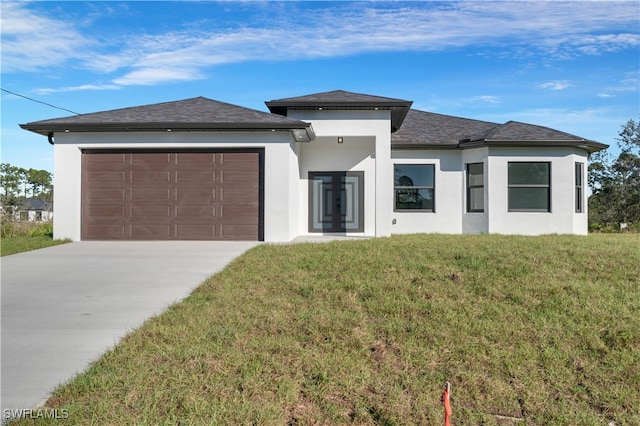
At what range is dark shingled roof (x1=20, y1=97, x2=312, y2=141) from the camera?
12438mm

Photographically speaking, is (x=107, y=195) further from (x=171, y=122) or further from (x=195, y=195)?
(x=171, y=122)

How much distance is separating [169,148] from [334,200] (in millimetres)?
6110

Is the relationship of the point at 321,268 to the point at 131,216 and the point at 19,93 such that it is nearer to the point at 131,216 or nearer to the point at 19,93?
the point at 131,216

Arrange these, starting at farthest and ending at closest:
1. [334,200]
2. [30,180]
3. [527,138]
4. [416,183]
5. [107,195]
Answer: [30,180]
[416,183]
[334,200]
[527,138]
[107,195]

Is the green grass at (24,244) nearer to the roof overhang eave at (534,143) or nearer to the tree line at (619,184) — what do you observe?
the roof overhang eave at (534,143)

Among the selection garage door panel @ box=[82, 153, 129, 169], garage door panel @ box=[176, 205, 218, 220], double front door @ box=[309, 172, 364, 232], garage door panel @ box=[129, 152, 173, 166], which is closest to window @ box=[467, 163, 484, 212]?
double front door @ box=[309, 172, 364, 232]

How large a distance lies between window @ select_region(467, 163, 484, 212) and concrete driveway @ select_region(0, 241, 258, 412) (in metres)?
9.14

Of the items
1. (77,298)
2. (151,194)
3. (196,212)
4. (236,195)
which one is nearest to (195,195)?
(196,212)

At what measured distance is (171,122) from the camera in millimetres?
12453

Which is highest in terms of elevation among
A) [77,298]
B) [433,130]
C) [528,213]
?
[433,130]

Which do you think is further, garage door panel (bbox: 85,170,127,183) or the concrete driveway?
garage door panel (bbox: 85,170,127,183)

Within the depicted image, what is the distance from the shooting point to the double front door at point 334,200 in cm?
1617

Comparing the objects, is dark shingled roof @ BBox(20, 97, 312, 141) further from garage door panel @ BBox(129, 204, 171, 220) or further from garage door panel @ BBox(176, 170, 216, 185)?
garage door panel @ BBox(129, 204, 171, 220)

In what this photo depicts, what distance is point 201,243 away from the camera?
12.3 metres
